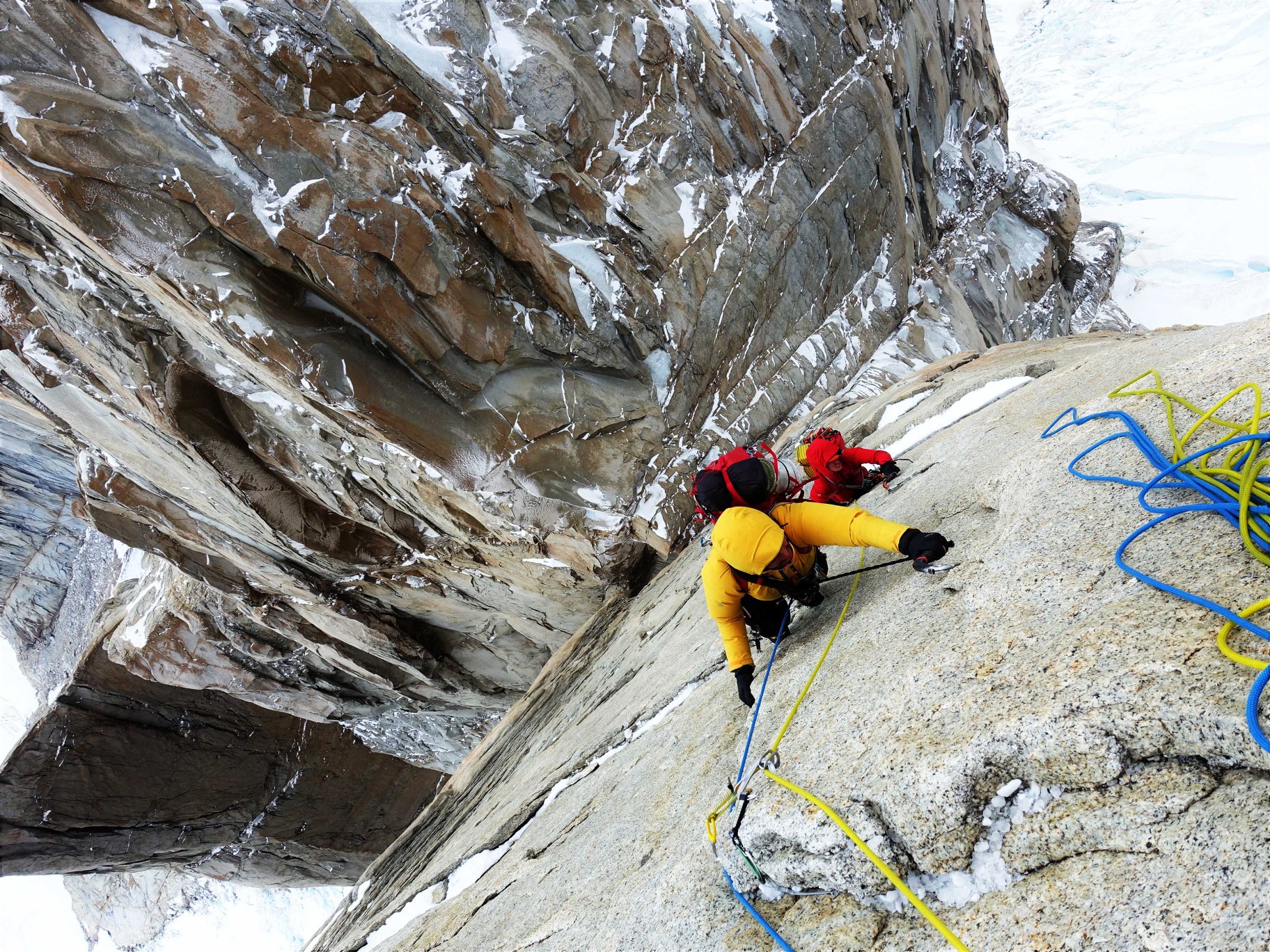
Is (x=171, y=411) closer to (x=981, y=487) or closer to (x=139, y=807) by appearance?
(x=981, y=487)

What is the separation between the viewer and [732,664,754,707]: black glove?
3.41 meters

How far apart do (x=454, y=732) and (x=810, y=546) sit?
15876mm

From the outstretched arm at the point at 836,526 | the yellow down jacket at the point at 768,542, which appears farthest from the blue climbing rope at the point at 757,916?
the outstretched arm at the point at 836,526

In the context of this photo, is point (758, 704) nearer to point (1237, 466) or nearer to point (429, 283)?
point (1237, 466)

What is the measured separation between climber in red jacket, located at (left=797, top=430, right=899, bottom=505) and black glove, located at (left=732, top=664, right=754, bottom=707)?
2.08m

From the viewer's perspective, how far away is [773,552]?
125 inches

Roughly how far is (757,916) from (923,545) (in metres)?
1.67

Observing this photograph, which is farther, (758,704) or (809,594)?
(809,594)

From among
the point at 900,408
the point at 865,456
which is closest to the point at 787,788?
the point at 865,456

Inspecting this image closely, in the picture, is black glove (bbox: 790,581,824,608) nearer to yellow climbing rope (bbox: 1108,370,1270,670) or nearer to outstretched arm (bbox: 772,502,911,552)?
outstretched arm (bbox: 772,502,911,552)

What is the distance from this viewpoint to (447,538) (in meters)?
9.39

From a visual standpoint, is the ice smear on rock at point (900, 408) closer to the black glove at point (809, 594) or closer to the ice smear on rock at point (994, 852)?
the black glove at point (809, 594)

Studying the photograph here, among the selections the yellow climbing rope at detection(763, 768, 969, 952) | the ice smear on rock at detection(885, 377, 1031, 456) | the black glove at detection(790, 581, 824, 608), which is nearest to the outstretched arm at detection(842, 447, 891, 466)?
the ice smear on rock at detection(885, 377, 1031, 456)

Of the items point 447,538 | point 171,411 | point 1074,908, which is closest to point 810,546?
point 1074,908
